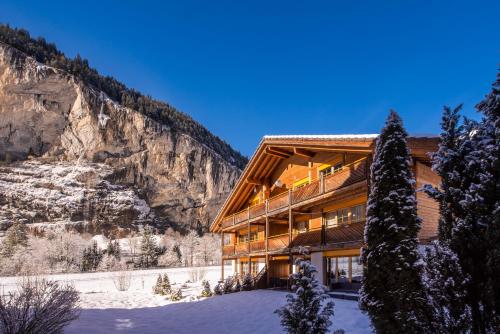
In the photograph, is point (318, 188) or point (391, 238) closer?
point (391, 238)

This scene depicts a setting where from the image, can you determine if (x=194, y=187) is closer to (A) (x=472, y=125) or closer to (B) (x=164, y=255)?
(B) (x=164, y=255)

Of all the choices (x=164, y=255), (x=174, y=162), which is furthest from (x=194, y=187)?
(x=164, y=255)

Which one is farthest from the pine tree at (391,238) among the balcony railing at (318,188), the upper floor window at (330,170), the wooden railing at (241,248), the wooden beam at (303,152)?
the wooden railing at (241,248)

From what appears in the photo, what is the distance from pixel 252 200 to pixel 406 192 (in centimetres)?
2081

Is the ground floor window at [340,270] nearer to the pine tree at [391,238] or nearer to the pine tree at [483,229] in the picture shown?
the pine tree at [391,238]

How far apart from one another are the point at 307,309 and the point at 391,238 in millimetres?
2424

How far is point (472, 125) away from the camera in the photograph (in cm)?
563

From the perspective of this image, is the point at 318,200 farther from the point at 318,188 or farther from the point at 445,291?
the point at 445,291

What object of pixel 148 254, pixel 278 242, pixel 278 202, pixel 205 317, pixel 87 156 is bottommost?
pixel 205 317

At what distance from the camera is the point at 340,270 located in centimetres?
2016

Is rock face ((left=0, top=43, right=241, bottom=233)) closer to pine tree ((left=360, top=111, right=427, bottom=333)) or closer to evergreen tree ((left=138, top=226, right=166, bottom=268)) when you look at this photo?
evergreen tree ((left=138, top=226, right=166, bottom=268))

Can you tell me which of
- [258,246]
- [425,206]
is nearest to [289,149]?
[258,246]

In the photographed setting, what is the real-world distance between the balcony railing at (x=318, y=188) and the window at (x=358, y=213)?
67.8 inches

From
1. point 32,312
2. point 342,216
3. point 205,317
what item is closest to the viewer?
point 32,312
